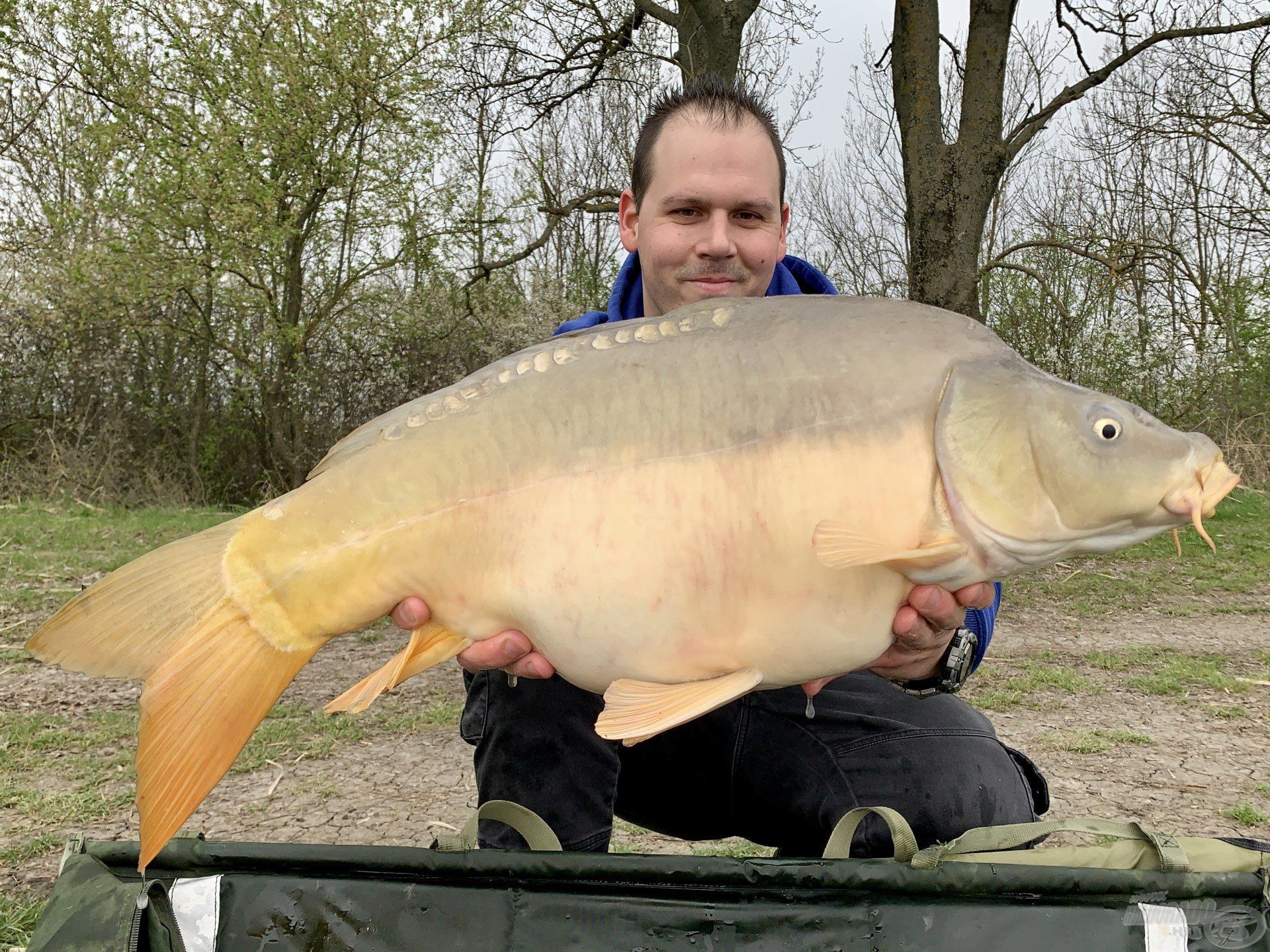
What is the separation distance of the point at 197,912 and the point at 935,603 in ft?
2.70

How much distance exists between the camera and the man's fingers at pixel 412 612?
3.12 feet

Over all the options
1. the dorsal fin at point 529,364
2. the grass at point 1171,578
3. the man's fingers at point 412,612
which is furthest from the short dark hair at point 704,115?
the grass at point 1171,578

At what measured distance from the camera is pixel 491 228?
7.20 metres

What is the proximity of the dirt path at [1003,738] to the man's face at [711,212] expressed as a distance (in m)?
1.00

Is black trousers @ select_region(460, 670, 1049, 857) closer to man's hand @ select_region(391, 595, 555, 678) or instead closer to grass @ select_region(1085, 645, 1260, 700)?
man's hand @ select_region(391, 595, 555, 678)

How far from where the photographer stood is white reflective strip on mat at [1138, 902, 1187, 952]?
0.93m

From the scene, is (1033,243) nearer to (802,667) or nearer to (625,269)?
(625,269)

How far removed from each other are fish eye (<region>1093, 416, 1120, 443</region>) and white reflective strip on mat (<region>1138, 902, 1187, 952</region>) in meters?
0.47

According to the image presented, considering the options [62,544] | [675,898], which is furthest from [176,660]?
[62,544]

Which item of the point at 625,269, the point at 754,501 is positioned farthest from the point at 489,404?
the point at 625,269

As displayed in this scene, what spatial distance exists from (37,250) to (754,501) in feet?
22.6

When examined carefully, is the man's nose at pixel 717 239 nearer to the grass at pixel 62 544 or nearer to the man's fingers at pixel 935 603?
the man's fingers at pixel 935 603

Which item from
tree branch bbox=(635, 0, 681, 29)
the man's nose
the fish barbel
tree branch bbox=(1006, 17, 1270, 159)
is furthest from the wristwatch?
tree branch bbox=(635, 0, 681, 29)

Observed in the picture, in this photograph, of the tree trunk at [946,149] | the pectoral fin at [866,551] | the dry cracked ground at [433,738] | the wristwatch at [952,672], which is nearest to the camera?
the pectoral fin at [866,551]
